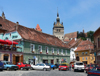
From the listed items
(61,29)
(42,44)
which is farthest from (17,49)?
(61,29)

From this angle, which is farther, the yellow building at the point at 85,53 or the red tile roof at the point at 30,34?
the yellow building at the point at 85,53

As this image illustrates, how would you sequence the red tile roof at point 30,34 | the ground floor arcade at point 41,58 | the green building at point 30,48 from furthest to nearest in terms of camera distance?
the red tile roof at point 30,34 < the ground floor arcade at point 41,58 < the green building at point 30,48

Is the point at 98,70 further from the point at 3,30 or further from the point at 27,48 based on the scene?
the point at 3,30

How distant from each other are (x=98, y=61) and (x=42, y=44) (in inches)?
567

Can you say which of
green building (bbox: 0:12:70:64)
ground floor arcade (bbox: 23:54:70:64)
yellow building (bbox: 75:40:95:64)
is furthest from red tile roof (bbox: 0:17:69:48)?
yellow building (bbox: 75:40:95:64)

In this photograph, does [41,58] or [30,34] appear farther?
[30,34]

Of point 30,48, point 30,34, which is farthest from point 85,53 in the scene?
point 30,48

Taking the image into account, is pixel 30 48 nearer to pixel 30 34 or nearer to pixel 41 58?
pixel 41 58

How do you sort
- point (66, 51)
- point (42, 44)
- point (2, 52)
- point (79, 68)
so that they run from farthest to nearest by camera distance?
point (66, 51)
point (42, 44)
point (2, 52)
point (79, 68)

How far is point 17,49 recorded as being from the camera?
100 ft

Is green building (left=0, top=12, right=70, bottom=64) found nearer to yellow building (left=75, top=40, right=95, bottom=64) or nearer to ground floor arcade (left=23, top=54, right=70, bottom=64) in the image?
ground floor arcade (left=23, top=54, right=70, bottom=64)

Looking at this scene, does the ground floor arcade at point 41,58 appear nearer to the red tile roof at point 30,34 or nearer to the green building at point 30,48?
the green building at point 30,48

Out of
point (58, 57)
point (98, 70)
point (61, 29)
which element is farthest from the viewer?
point (61, 29)

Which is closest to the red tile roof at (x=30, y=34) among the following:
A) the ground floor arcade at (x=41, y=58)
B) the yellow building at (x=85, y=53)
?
the ground floor arcade at (x=41, y=58)
